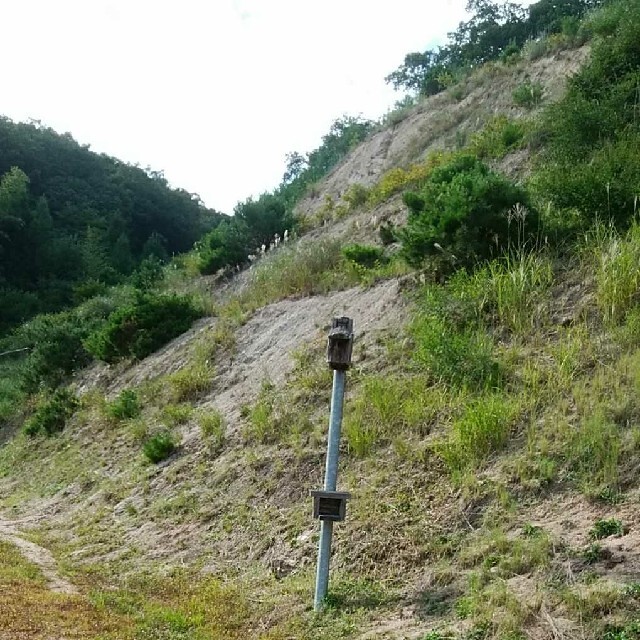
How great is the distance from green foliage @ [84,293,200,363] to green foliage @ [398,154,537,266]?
7.21 meters

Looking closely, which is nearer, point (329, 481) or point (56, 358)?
point (329, 481)

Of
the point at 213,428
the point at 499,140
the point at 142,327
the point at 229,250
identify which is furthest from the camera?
the point at 229,250

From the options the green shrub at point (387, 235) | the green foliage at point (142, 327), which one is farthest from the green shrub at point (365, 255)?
the green foliage at point (142, 327)

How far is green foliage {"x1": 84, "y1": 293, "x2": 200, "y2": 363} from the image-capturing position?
14961 millimetres

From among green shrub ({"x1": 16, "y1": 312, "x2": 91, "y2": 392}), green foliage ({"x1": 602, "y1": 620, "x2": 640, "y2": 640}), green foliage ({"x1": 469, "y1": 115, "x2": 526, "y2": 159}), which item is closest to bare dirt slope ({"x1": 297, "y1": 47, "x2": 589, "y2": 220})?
green foliage ({"x1": 469, "y1": 115, "x2": 526, "y2": 159})

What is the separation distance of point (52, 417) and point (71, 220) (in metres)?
29.6

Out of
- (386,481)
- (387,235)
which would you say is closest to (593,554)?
(386,481)

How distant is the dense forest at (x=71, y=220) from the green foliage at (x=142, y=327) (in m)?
9.74

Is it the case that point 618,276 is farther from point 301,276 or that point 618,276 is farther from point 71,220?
point 71,220

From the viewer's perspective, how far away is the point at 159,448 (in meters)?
9.55

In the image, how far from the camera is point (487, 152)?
16578 mm

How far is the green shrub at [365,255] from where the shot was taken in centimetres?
1307

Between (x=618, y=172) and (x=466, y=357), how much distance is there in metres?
3.75

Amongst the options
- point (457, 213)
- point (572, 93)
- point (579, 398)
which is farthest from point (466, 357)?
point (572, 93)
